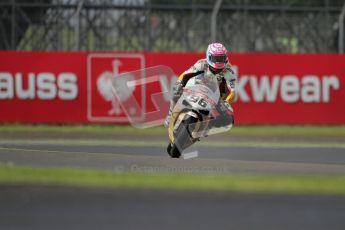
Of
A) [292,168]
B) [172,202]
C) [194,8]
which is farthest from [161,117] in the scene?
[172,202]

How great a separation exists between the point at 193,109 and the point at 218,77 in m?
0.62

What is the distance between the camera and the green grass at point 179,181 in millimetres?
8695

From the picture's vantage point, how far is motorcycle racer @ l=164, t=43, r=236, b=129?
1099cm

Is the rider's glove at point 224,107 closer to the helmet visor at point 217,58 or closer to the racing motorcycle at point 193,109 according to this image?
the racing motorcycle at point 193,109

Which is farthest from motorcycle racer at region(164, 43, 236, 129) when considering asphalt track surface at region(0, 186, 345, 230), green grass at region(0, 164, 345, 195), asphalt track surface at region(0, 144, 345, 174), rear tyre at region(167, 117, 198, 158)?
asphalt track surface at region(0, 186, 345, 230)

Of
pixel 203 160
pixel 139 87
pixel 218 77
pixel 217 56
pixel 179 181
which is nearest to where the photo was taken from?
pixel 179 181

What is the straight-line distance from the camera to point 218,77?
11.3m

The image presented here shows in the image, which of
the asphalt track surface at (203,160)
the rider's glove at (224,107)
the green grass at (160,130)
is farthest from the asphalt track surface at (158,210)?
the green grass at (160,130)

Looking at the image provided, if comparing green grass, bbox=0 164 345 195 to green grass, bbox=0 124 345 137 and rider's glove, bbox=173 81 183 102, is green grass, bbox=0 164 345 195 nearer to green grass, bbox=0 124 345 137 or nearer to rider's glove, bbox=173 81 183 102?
rider's glove, bbox=173 81 183 102

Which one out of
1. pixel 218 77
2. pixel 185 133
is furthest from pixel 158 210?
pixel 218 77

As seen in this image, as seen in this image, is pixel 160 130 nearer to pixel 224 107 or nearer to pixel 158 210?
pixel 224 107

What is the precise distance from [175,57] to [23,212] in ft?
41.7

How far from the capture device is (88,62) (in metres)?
19.3

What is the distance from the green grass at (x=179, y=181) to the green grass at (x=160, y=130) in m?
8.52
